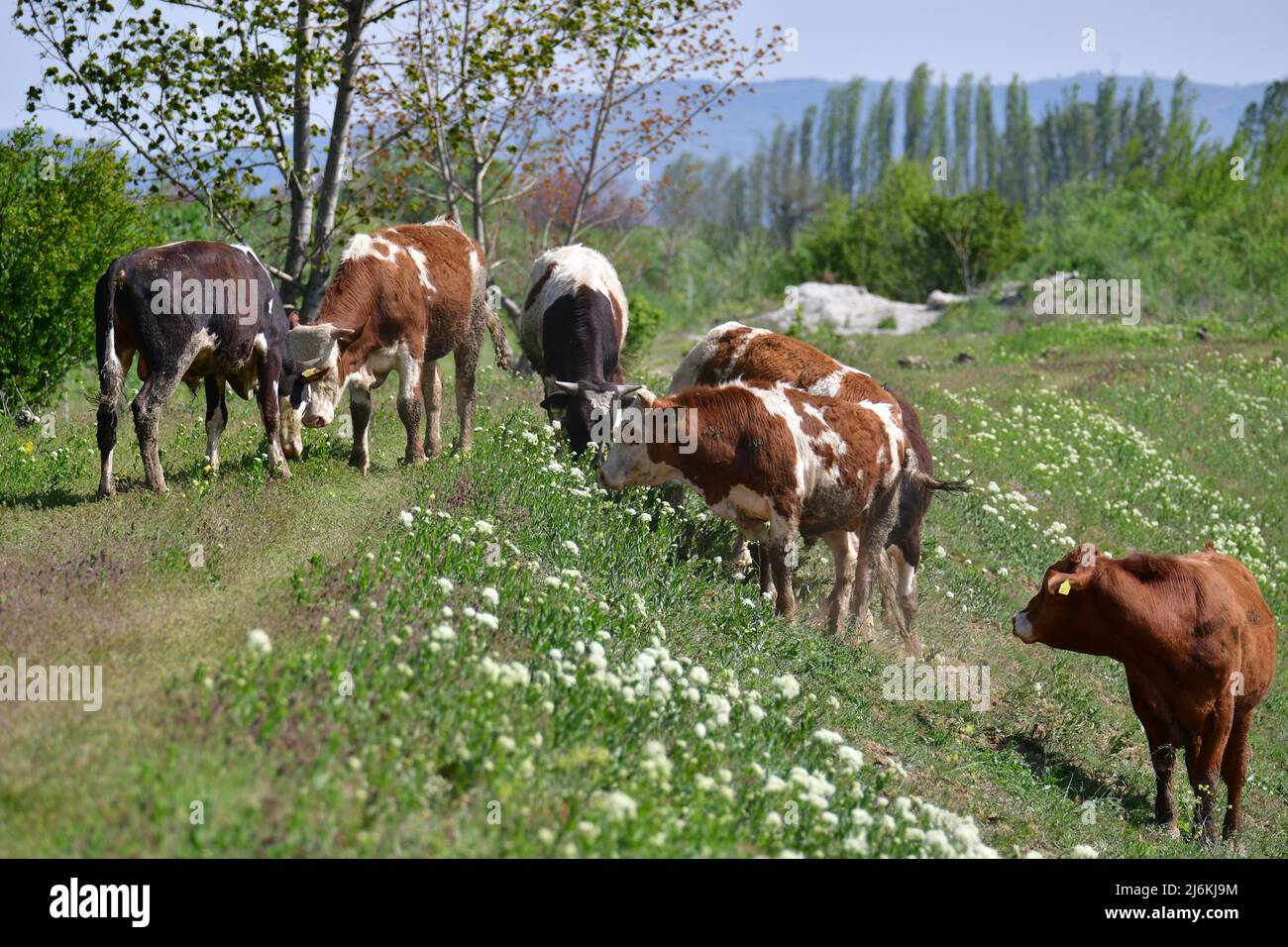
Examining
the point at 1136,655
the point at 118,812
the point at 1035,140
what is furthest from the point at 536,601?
the point at 1035,140

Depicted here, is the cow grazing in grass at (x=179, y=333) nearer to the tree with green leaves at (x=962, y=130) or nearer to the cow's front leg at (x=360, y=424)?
the cow's front leg at (x=360, y=424)

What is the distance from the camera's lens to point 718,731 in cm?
682

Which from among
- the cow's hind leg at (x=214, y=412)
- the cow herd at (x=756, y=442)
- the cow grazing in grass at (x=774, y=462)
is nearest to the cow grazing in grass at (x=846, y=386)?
the cow herd at (x=756, y=442)

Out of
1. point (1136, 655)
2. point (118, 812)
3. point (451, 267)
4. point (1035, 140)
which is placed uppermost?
point (1035, 140)

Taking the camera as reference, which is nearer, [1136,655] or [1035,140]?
[1136,655]

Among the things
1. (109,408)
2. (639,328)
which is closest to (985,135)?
(639,328)

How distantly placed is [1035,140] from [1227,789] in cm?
13179

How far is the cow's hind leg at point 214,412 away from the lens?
11.2 meters

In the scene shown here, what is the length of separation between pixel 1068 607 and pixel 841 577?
186cm

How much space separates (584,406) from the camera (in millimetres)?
11609

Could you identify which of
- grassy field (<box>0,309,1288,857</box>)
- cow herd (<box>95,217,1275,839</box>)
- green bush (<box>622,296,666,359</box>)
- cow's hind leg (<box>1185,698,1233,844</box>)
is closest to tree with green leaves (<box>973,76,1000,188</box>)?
green bush (<box>622,296,666,359</box>)
